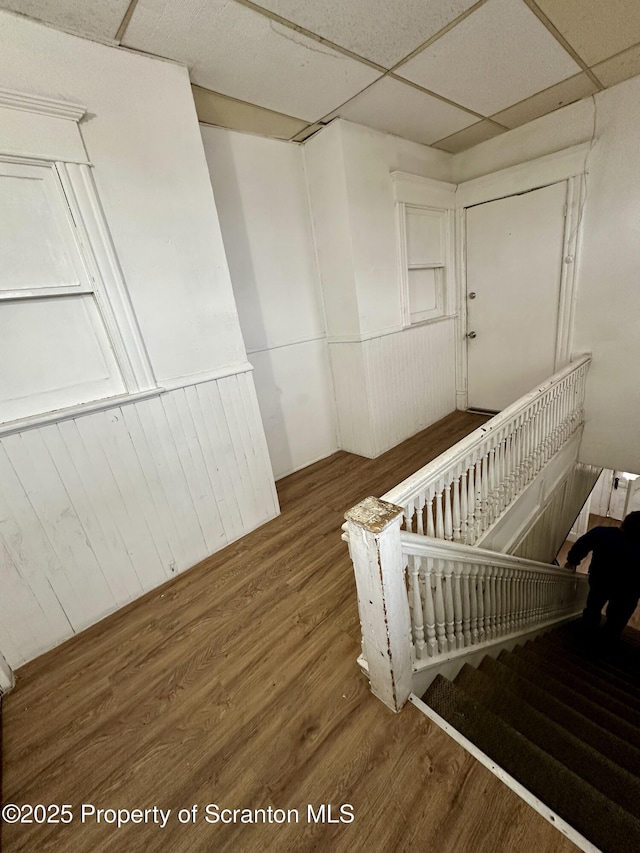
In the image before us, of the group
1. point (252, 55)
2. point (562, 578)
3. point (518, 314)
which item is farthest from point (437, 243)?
point (562, 578)

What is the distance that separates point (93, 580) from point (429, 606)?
63.5 inches

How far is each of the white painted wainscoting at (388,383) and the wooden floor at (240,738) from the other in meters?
1.47

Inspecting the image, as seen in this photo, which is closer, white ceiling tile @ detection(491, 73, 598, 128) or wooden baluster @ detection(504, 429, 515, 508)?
wooden baluster @ detection(504, 429, 515, 508)

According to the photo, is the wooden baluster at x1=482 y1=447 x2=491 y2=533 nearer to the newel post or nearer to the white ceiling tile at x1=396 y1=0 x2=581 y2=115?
the newel post

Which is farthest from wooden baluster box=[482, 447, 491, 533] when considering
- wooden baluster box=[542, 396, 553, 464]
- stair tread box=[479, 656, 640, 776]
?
wooden baluster box=[542, 396, 553, 464]

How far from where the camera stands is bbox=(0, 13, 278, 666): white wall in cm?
144

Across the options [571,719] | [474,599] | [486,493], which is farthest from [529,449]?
[571,719]

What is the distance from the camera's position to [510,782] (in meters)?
0.97

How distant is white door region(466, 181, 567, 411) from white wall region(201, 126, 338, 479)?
1.74 m

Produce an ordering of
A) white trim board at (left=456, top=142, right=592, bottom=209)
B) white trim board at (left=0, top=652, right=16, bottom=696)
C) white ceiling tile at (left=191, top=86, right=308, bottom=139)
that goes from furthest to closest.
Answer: white trim board at (left=456, top=142, right=592, bottom=209) < white ceiling tile at (left=191, top=86, right=308, bottom=139) < white trim board at (left=0, top=652, right=16, bottom=696)

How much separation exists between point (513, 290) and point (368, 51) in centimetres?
229

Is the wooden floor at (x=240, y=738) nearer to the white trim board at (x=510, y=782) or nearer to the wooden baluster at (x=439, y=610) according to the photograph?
the white trim board at (x=510, y=782)

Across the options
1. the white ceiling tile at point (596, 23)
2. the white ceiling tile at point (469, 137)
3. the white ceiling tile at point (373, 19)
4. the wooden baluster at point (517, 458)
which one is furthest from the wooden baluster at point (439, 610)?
the white ceiling tile at point (469, 137)

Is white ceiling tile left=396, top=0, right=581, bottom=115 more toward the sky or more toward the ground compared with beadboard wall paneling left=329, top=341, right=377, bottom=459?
more toward the sky
